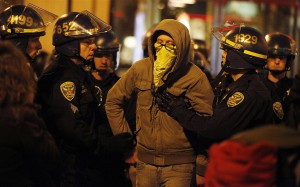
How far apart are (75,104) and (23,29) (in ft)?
3.38

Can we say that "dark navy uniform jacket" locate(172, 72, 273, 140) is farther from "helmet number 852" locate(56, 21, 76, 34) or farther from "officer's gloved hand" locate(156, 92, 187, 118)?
"helmet number 852" locate(56, 21, 76, 34)

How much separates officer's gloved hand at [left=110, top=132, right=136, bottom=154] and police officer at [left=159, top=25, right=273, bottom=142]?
0.40 metres

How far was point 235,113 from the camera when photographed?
18.8 feet

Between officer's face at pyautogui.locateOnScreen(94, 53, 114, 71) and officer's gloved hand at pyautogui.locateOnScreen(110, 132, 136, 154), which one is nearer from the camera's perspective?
officer's gloved hand at pyautogui.locateOnScreen(110, 132, 136, 154)

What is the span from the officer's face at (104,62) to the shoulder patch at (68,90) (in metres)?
2.10

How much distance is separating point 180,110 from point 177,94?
244 mm

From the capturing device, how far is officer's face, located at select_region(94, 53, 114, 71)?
26.0 feet

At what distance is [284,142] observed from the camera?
12.7ft

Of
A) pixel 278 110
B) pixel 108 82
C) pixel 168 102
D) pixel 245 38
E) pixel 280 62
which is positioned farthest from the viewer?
pixel 280 62

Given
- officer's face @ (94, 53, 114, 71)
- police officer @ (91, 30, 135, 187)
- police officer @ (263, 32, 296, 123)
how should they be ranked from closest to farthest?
police officer @ (91, 30, 135, 187) < officer's face @ (94, 53, 114, 71) < police officer @ (263, 32, 296, 123)

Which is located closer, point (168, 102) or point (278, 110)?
point (168, 102)

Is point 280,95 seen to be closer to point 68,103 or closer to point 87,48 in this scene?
point 87,48

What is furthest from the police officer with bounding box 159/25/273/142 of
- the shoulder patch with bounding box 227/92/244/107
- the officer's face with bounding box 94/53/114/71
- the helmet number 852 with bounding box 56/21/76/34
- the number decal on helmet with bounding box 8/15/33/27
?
the officer's face with bounding box 94/53/114/71

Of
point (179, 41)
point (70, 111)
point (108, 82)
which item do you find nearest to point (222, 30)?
point (179, 41)
